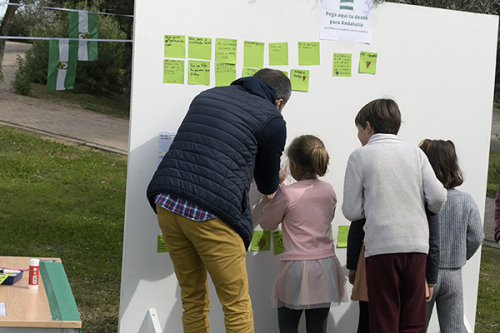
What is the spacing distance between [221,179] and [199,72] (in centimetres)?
95

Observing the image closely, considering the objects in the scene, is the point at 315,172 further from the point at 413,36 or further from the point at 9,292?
the point at 9,292

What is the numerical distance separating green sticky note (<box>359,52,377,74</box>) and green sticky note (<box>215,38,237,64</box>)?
2.79 feet

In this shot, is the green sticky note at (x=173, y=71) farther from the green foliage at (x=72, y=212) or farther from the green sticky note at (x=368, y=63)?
the green foliage at (x=72, y=212)

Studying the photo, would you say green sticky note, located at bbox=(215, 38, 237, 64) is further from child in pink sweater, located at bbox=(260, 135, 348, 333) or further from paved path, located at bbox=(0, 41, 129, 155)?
paved path, located at bbox=(0, 41, 129, 155)

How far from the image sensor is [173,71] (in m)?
3.13

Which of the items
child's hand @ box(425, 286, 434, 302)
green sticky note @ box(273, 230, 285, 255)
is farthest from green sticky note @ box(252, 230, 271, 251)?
child's hand @ box(425, 286, 434, 302)

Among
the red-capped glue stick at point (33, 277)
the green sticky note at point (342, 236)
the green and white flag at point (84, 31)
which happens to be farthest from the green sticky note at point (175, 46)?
the green and white flag at point (84, 31)

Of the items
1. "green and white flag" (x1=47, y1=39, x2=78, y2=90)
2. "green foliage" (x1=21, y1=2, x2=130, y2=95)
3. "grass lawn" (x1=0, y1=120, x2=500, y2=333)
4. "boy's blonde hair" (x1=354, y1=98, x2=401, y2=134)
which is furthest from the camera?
"green foliage" (x1=21, y1=2, x2=130, y2=95)

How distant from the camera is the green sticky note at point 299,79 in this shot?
3408 millimetres

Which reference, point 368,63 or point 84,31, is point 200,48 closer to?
point 368,63

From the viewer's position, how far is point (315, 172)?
316 centimetres

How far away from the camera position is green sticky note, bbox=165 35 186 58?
309 cm

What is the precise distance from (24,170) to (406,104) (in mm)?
7503

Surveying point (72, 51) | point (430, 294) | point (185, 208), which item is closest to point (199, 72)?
point (185, 208)
